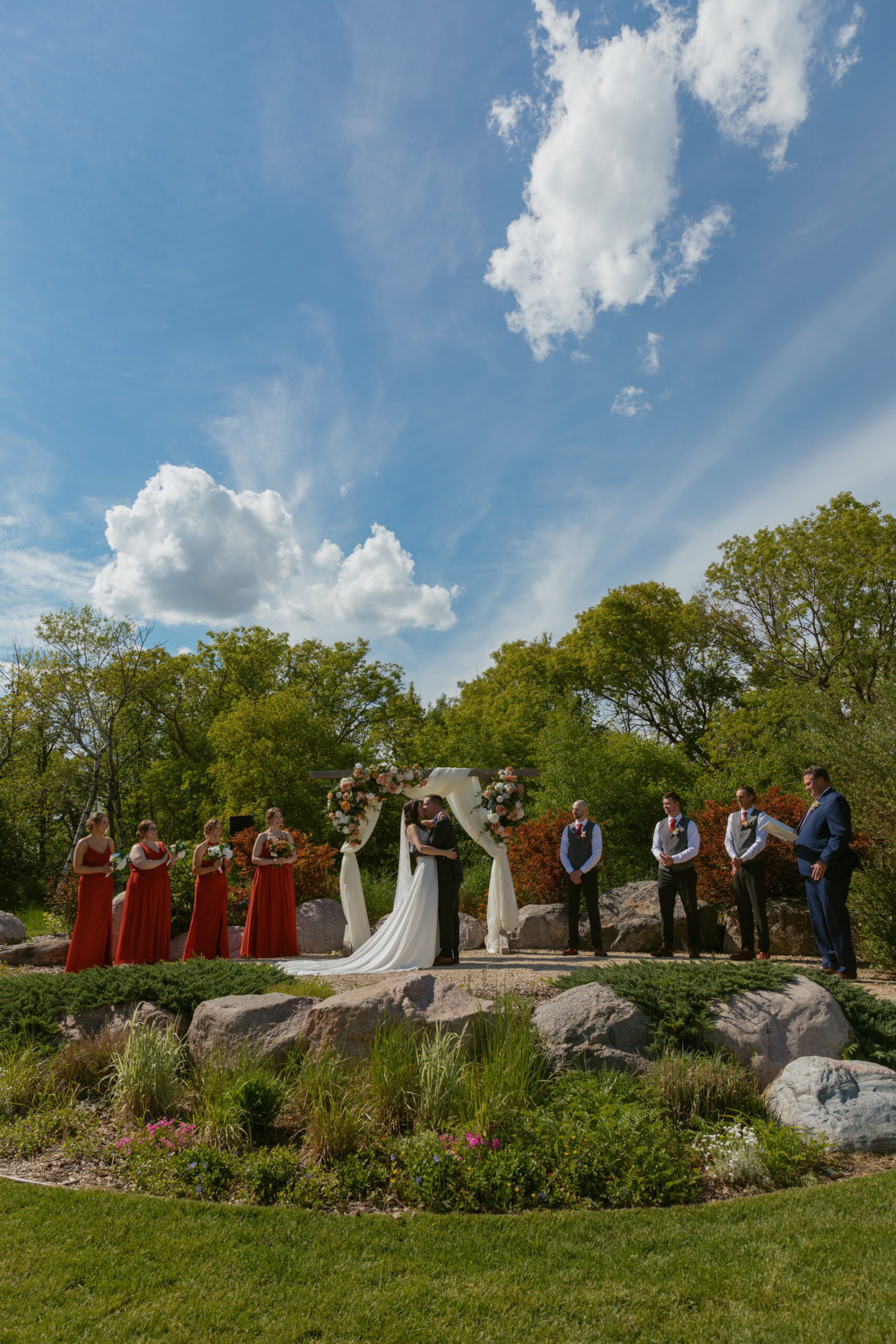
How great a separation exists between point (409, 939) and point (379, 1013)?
2932mm

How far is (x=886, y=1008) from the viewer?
17.9 ft

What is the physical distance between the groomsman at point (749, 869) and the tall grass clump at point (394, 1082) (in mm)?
5085

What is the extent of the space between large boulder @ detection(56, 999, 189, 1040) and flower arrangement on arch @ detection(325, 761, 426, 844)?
410cm

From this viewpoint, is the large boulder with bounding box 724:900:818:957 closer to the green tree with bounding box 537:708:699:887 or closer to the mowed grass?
the green tree with bounding box 537:708:699:887

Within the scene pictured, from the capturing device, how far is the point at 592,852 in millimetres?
8969

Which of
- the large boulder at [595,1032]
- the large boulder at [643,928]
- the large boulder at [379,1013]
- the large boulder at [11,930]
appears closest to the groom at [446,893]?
the large boulder at [643,928]

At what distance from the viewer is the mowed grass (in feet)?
9.29

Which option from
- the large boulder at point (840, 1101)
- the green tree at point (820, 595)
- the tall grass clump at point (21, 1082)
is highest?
the green tree at point (820, 595)

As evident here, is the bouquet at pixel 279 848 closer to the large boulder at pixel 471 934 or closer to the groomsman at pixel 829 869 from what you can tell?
the large boulder at pixel 471 934

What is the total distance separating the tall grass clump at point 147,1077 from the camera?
4.90 meters

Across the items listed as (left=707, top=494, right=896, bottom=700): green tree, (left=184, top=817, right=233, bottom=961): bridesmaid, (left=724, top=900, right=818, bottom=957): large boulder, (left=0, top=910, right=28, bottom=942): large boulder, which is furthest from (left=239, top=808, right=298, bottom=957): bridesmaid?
(left=707, top=494, right=896, bottom=700): green tree

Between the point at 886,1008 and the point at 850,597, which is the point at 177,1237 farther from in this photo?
the point at 850,597

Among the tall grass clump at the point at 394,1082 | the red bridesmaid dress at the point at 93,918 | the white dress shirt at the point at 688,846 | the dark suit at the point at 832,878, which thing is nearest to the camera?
the tall grass clump at the point at 394,1082

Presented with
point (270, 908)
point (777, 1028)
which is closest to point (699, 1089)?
point (777, 1028)
